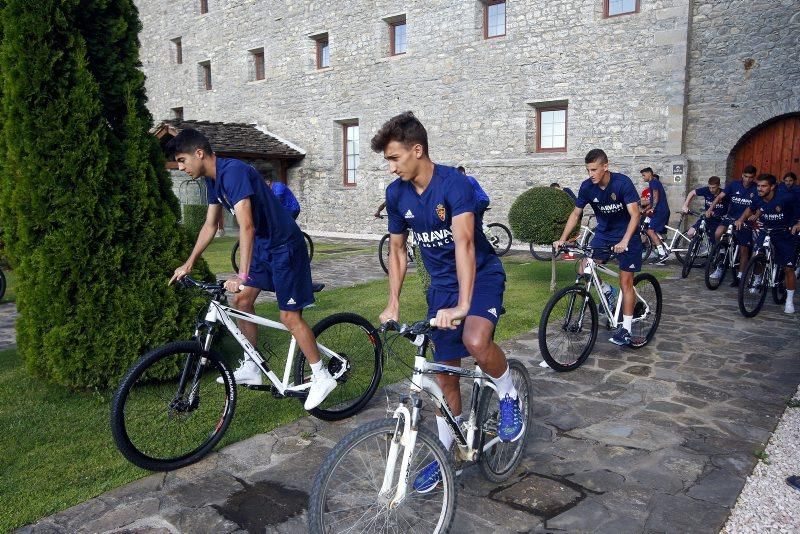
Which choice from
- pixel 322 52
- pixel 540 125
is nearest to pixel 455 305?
pixel 540 125

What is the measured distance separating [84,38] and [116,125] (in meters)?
0.67

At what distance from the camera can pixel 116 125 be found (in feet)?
15.9

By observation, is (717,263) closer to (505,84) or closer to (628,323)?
(628,323)

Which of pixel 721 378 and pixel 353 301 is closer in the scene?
pixel 721 378

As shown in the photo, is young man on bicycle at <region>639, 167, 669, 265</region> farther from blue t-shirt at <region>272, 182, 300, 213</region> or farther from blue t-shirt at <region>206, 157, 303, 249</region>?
blue t-shirt at <region>206, 157, 303, 249</region>

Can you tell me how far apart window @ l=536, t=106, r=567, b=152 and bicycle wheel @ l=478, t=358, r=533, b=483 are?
13.2 meters

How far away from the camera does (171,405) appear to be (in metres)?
3.72

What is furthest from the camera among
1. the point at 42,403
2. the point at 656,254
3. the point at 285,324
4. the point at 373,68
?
the point at 373,68

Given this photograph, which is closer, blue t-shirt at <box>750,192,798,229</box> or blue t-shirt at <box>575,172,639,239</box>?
blue t-shirt at <box>575,172,639,239</box>

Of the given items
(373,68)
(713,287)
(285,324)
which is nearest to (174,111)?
(373,68)

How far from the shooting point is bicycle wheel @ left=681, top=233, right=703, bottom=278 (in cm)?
1087

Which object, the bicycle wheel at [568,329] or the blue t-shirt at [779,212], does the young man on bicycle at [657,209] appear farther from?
the bicycle wheel at [568,329]

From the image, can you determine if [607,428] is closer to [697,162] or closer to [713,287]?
[713,287]

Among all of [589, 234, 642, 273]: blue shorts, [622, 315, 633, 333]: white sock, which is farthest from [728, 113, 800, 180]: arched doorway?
[622, 315, 633, 333]: white sock
